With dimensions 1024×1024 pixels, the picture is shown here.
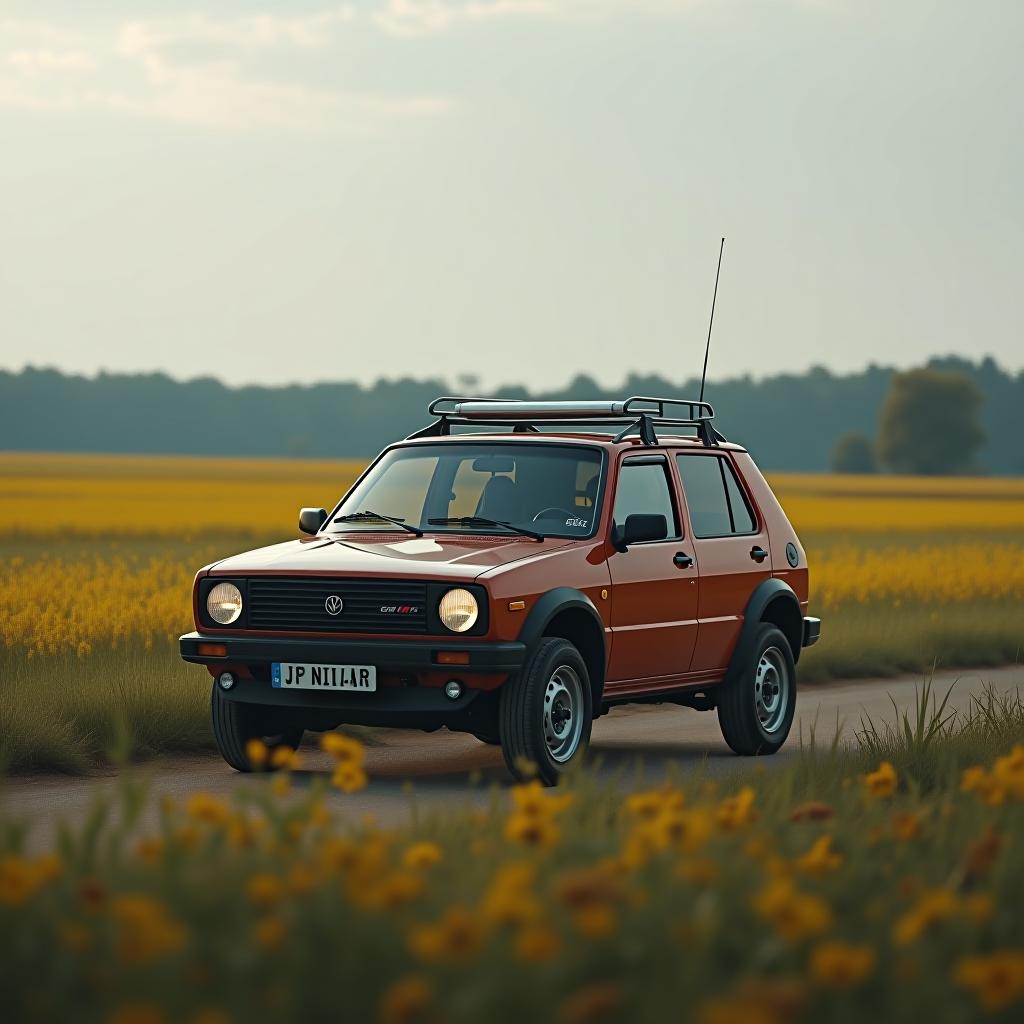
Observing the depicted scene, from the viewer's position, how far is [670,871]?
5.62m

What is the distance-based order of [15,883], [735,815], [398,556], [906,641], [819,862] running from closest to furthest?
[15,883], [819,862], [735,815], [398,556], [906,641]

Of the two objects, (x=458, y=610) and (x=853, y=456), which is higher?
(x=458, y=610)

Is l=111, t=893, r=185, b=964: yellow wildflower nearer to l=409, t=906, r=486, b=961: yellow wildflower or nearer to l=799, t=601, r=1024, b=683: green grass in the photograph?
l=409, t=906, r=486, b=961: yellow wildflower

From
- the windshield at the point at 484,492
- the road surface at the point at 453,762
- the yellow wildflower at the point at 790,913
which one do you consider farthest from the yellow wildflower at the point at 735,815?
the windshield at the point at 484,492

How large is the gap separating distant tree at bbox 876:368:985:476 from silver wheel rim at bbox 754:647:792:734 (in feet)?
489

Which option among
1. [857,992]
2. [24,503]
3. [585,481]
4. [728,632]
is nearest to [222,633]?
[585,481]

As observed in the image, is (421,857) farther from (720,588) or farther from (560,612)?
(720,588)

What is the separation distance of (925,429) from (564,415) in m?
151

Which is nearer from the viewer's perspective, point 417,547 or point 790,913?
point 790,913

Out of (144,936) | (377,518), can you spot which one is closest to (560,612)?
(377,518)

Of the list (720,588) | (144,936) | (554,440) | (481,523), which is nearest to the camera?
(144,936)

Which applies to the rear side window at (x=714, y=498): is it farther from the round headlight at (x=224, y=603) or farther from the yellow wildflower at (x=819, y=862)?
the yellow wildflower at (x=819, y=862)

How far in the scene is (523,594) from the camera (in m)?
11.2

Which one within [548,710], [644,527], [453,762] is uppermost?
[644,527]
